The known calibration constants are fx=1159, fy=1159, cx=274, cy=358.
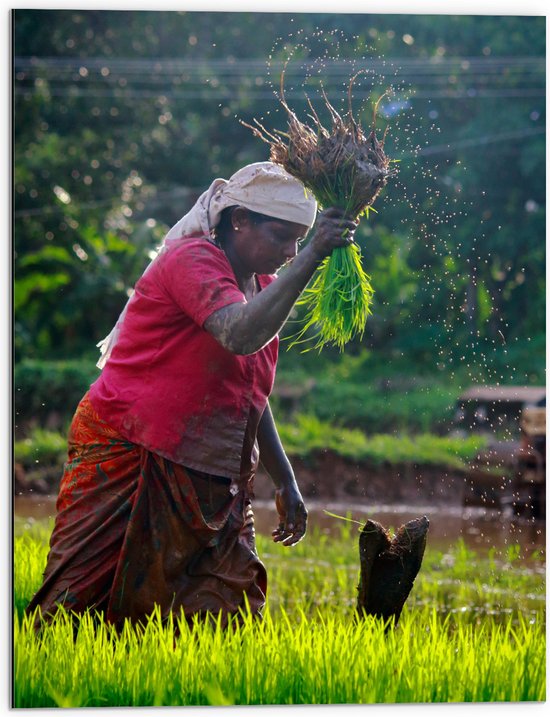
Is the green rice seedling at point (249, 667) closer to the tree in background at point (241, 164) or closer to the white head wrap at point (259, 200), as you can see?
the white head wrap at point (259, 200)


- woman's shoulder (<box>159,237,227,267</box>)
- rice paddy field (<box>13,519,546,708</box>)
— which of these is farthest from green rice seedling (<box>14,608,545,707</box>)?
woman's shoulder (<box>159,237,227,267</box>)

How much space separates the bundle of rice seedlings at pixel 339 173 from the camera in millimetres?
3150

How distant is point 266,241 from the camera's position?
10.9 feet

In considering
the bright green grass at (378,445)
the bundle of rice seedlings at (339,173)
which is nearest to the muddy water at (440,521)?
the bright green grass at (378,445)

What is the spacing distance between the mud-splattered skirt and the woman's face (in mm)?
635

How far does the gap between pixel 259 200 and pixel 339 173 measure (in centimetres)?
26

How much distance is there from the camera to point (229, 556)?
3.42 m

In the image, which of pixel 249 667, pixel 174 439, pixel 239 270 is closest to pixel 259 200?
pixel 239 270

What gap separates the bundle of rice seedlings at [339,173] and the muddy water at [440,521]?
316 centimetres

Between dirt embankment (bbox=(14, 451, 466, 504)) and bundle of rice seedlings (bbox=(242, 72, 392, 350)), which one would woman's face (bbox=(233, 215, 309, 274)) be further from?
dirt embankment (bbox=(14, 451, 466, 504))

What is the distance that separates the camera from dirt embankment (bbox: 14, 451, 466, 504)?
8617 mm

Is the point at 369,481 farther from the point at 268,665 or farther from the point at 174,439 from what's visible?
the point at 174,439

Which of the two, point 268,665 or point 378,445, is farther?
point 378,445

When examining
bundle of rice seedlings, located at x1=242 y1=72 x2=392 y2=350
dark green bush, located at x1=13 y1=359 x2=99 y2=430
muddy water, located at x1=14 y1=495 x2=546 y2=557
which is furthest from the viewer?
dark green bush, located at x1=13 y1=359 x2=99 y2=430
